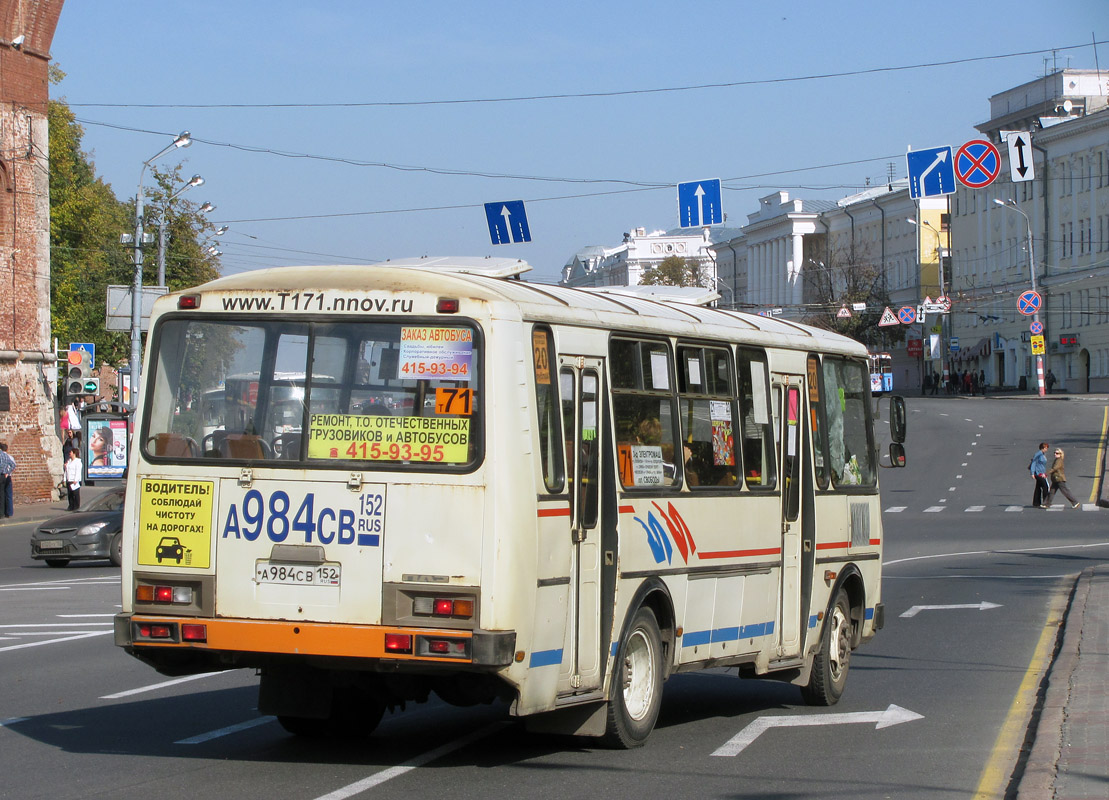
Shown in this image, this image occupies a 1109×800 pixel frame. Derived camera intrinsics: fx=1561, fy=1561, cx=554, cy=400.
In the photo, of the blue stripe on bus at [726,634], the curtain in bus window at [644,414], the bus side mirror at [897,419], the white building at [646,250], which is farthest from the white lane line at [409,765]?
the white building at [646,250]

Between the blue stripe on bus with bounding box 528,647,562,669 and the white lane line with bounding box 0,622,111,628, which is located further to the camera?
the white lane line with bounding box 0,622,111,628

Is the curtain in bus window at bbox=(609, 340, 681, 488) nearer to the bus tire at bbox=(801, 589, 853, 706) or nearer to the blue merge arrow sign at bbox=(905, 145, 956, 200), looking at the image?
the bus tire at bbox=(801, 589, 853, 706)

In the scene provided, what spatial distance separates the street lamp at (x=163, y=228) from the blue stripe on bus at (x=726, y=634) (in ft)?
125

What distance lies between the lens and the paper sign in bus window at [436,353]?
776cm

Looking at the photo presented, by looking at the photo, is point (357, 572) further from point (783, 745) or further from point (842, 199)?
point (842, 199)

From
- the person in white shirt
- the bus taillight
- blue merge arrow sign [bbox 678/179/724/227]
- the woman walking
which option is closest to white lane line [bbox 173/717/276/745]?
the bus taillight

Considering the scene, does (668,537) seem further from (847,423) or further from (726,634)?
(847,423)

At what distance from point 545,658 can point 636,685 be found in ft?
4.04

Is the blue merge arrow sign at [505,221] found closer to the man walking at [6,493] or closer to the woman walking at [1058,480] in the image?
the man walking at [6,493]

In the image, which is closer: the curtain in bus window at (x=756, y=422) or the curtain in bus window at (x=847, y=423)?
the curtain in bus window at (x=756, y=422)

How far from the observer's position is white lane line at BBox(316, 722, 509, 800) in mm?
7465

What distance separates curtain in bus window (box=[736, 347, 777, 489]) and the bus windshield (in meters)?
2.89

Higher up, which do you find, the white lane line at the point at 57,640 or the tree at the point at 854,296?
the tree at the point at 854,296

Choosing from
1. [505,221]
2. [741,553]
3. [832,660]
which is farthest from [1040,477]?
[741,553]
